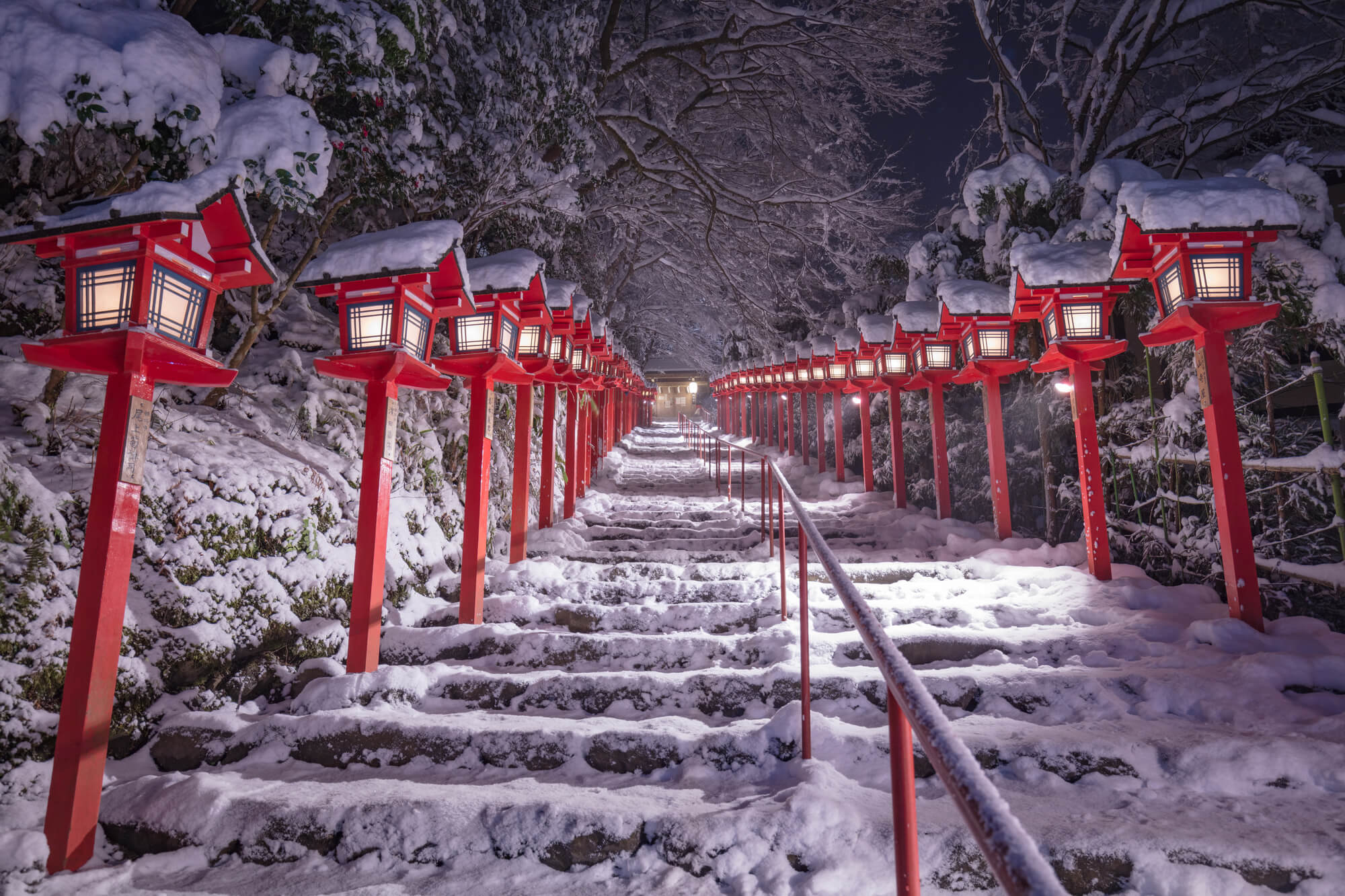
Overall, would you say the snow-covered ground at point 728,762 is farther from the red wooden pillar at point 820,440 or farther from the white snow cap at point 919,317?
the red wooden pillar at point 820,440

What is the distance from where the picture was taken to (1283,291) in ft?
14.7

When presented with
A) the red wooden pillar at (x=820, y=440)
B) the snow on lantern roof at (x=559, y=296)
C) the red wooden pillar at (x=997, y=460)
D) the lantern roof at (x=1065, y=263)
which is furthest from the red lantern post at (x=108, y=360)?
the red wooden pillar at (x=820, y=440)

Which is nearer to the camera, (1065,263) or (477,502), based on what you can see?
(477,502)

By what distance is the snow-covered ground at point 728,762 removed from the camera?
1.99 metres

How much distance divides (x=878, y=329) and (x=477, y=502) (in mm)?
7067

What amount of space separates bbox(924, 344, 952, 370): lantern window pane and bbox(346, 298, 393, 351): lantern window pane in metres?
6.52

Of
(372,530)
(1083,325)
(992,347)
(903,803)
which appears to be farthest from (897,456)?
(903,803)

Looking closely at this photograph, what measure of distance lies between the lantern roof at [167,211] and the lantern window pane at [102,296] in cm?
17

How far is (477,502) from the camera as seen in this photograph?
440cm

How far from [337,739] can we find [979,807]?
3003mm

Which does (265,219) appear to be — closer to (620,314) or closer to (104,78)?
(104,78)

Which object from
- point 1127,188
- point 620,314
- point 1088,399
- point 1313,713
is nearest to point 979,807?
point 1313,713

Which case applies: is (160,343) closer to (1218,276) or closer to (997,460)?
(1218,276)

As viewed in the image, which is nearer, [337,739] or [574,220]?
[337,739]
